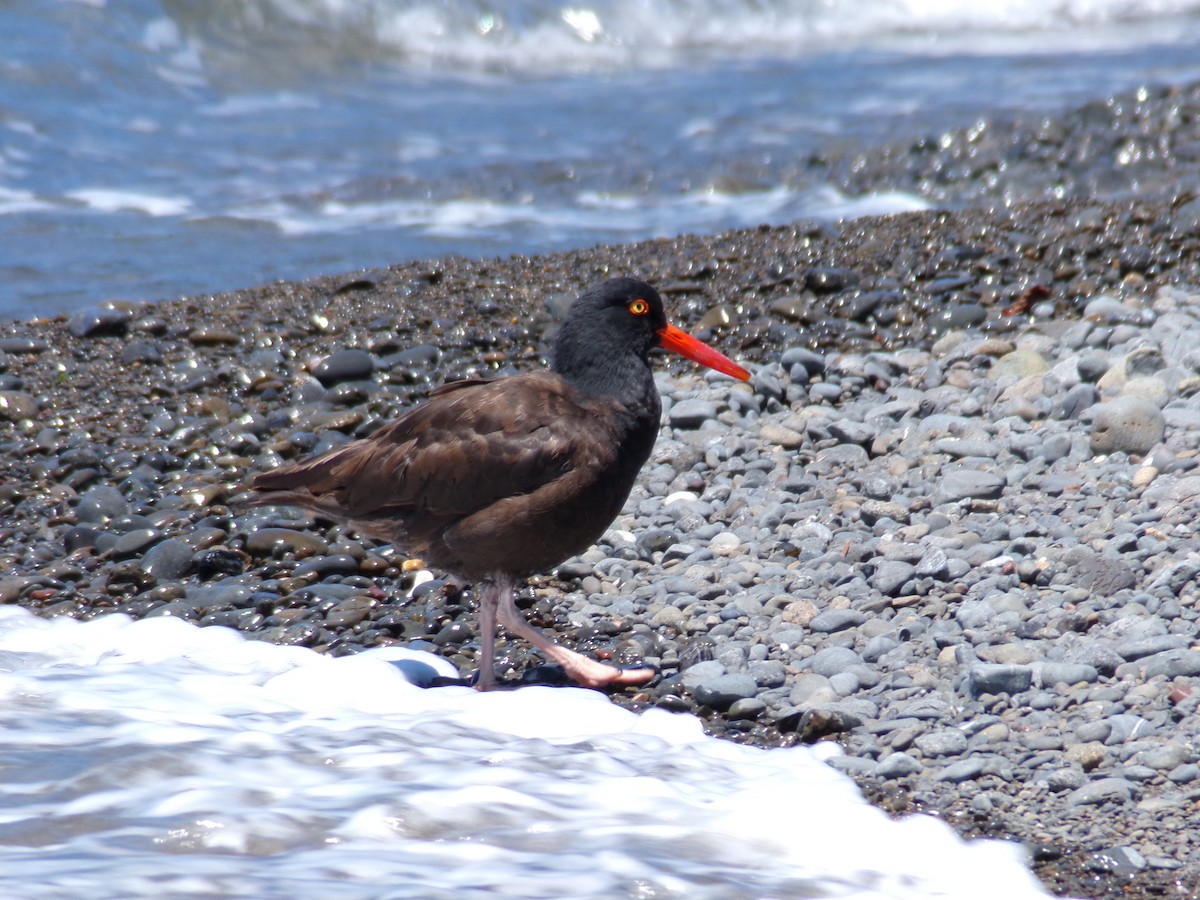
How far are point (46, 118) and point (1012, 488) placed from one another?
437 inches

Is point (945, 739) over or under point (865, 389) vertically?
under

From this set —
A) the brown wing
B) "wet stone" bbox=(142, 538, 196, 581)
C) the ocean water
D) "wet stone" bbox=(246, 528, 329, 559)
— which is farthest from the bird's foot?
the ocean water

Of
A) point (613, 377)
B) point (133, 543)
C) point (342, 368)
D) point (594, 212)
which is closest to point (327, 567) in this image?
point (133, 543)

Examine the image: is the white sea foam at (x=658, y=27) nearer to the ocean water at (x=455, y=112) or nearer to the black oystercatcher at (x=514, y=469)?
the ocean water at (x=455, y=112)

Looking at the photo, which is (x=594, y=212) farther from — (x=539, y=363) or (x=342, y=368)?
(x=342, y=368)

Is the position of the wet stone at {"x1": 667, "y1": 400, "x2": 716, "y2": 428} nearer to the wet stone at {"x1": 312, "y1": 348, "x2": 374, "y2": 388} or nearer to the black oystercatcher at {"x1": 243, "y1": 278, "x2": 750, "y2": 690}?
the black oystercatcher at {"x1": 243, "y1": 278, "x2": 750, "y2": 690}

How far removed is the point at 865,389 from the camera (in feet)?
20.5

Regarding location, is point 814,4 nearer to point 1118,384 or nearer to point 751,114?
point 751,114

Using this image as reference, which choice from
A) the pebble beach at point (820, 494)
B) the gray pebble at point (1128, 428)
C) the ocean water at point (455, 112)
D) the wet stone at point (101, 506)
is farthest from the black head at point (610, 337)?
the ocean water at point (455, 112)

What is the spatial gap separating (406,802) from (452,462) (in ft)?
4.69

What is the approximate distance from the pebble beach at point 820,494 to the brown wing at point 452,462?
0.39 metres

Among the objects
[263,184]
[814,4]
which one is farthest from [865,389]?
[814,4]

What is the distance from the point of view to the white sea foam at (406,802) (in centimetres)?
301

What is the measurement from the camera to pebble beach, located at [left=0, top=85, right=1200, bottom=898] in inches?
148
